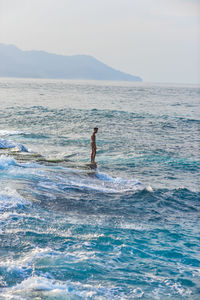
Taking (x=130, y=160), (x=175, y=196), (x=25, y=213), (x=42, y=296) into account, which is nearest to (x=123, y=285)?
(x=42, y=296)

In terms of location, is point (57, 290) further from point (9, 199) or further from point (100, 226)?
point (9, 199)

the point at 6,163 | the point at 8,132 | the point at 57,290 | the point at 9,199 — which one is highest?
the point at 8,132

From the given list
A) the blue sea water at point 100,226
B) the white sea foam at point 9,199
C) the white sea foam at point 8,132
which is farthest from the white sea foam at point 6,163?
the white sea foam at point 8,132

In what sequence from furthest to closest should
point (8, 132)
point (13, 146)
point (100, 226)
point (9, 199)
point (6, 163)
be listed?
point (8, 132) → point (13, 146) → point (6, 163) → point (9, 199) → point (100, 226)

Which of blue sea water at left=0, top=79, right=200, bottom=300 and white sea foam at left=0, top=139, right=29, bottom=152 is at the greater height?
white sea foam at left=0, top=139, right=29, bottom=152

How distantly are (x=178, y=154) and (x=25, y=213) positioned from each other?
535 inches

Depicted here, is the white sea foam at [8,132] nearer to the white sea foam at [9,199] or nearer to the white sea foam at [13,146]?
the white sea foam at [13,146]

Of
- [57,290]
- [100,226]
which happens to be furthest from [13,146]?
[57,290]

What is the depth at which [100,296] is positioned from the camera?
6375mm

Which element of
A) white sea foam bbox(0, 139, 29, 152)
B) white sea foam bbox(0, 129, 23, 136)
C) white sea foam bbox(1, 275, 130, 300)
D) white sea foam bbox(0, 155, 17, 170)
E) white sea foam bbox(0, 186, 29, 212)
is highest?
white sea foam bbox(0, 129, 23, 136)

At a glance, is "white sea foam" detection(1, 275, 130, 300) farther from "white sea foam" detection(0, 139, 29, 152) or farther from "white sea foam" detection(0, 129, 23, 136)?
"white sea foam" detection(0, 129, 23, 136)

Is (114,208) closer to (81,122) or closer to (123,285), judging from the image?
(123,285)

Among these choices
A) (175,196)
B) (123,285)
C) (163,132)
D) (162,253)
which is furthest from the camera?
(163,132)

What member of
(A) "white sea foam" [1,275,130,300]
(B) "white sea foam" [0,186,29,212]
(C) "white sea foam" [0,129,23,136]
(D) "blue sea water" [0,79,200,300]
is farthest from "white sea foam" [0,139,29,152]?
(A) "white sea foam" [1,275,130,300]
